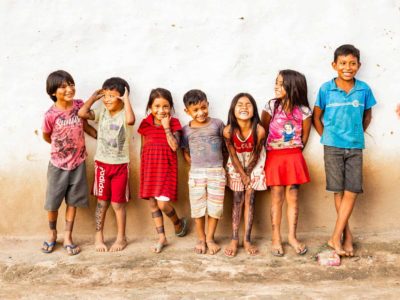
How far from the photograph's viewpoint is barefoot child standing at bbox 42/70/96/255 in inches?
151

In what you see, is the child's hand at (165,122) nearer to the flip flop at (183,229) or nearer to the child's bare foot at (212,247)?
the flip flop at (183,229)

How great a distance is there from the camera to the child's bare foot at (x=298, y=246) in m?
3.78

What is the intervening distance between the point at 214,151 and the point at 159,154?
396 millimetres

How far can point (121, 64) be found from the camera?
395 centimetres

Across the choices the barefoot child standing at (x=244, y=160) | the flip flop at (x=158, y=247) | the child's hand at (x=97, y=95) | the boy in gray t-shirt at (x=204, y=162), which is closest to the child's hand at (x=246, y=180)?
the barefoot child standing at (x=244, y=160)

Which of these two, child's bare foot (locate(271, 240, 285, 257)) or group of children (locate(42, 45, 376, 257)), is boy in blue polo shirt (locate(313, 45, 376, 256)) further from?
child's bare foot (locate(271, 240, 285, 257))

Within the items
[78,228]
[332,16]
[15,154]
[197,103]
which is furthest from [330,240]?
[15,154]

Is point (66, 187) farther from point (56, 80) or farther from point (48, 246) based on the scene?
point (56, 80)

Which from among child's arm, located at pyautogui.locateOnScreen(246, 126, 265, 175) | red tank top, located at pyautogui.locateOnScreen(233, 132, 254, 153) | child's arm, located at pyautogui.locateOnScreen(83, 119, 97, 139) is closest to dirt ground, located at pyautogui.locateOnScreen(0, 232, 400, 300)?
child's arm, located at pyautogui.locateOnScreen(246, 126, 265, 175)

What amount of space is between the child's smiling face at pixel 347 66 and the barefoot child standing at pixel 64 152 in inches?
73.0

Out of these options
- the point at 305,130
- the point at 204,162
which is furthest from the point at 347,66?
the point at 204,162

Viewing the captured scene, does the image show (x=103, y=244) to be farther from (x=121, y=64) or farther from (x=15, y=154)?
(x=121, y=64)

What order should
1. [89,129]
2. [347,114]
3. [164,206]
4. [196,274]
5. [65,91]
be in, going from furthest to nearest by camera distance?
[89,129]
[164,206]
[65,91]
[347,114]
[196,274]

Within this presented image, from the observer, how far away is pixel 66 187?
3908 millimetres
